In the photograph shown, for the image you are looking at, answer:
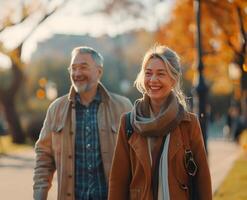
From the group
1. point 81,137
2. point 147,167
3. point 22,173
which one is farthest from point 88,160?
point 22,173

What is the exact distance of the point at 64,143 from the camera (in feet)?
15.2

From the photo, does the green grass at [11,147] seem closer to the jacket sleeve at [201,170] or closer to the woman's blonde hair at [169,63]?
the woman's blonde hair at [169,63]

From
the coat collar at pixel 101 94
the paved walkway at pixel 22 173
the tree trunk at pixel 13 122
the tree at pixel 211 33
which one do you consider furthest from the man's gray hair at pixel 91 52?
the tree trunk at pixel 13 122

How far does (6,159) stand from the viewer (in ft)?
69.4

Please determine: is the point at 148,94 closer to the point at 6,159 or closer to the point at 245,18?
the point at 245,18

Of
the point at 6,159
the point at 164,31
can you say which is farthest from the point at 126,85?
the point at 6,159

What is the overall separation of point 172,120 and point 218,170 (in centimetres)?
1310

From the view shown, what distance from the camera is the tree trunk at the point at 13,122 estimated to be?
29.3 m

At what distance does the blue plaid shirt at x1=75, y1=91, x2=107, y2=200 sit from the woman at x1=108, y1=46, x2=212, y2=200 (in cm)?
74

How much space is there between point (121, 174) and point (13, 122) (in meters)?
26.4

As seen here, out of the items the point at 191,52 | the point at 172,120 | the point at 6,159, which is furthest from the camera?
the point at 191,52

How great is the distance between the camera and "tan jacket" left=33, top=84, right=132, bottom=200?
15.0ft

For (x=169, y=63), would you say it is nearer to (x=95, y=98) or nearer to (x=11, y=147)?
(x=95, y=98)

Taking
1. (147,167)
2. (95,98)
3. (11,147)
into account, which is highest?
(95,98)
